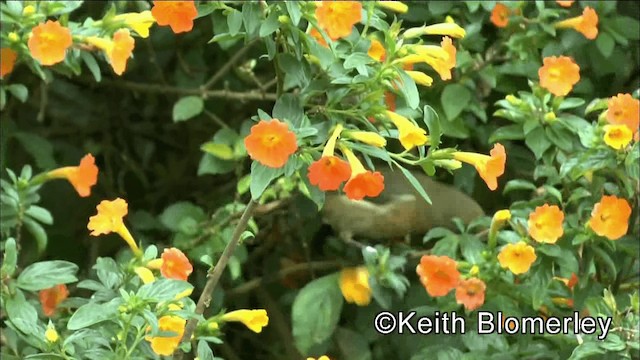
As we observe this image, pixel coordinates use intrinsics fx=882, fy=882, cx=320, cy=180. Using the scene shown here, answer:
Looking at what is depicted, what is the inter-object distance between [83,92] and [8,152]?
1.09ft

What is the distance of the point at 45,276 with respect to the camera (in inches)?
51.8

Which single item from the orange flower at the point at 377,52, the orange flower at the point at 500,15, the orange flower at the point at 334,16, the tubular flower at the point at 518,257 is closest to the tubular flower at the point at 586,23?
the orange flower at the point at 500,15

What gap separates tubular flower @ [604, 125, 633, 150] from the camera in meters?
1.31

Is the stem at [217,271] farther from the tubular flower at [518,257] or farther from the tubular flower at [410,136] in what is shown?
the tubular flower at [518,257]

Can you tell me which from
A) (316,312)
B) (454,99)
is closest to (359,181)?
(316,312)

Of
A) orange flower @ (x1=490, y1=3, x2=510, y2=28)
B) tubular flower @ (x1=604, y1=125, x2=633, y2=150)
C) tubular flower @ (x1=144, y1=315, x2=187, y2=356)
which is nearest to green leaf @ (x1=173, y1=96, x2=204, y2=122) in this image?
orange flower @ (x1=490, y1=3, x2=510, y2=28)

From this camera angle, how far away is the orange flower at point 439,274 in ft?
4.40

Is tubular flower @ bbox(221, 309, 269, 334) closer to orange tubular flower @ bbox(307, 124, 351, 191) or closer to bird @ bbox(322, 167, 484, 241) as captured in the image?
orange tubular flower @ bbox(307, 124, 351, 191)

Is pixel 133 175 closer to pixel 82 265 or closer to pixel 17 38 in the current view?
pixel 82 265

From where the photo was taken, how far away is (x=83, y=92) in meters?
2.10

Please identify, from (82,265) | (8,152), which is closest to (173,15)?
(82,265)

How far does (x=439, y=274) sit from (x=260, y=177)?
0.44 meters

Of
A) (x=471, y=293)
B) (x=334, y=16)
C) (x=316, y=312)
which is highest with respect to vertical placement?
(x=334, y=16)

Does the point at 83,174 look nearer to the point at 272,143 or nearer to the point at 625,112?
the point at 272,143
